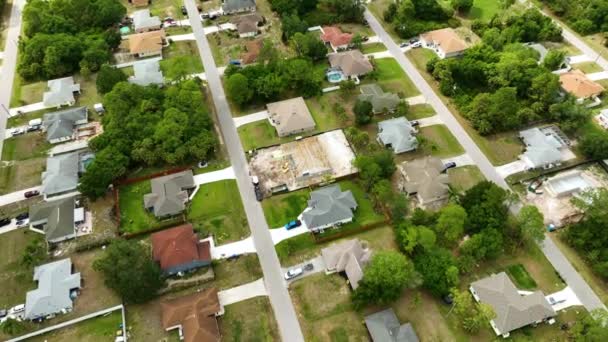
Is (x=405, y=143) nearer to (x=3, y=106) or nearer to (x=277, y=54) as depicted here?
(x=277, y=54)

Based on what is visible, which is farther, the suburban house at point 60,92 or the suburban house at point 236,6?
the suburban house at point 236,6

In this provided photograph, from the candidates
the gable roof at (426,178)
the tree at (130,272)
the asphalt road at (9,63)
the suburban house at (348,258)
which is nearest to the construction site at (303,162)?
the gable roof at (426,178)

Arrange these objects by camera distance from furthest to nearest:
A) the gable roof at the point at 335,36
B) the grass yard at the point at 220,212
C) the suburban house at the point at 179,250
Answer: the gable roof at the point at 335,36 < the grass yard at the point at 220,212 < the suburban house at the point at 179,250

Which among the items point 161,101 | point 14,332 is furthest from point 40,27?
point 14,332

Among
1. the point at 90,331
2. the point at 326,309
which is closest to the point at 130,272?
the point at 90,331

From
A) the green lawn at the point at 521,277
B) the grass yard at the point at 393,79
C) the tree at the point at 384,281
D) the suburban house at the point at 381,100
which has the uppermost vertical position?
the grass yard at the point at 393,79

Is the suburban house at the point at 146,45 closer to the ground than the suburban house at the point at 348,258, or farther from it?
farther from it

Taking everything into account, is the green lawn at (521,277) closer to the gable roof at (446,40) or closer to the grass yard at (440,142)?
the grass yard at (440,142)

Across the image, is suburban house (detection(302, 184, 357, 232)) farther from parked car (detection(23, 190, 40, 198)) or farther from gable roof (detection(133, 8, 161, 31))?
gable roof (detection(133, 8, 161, 31))
